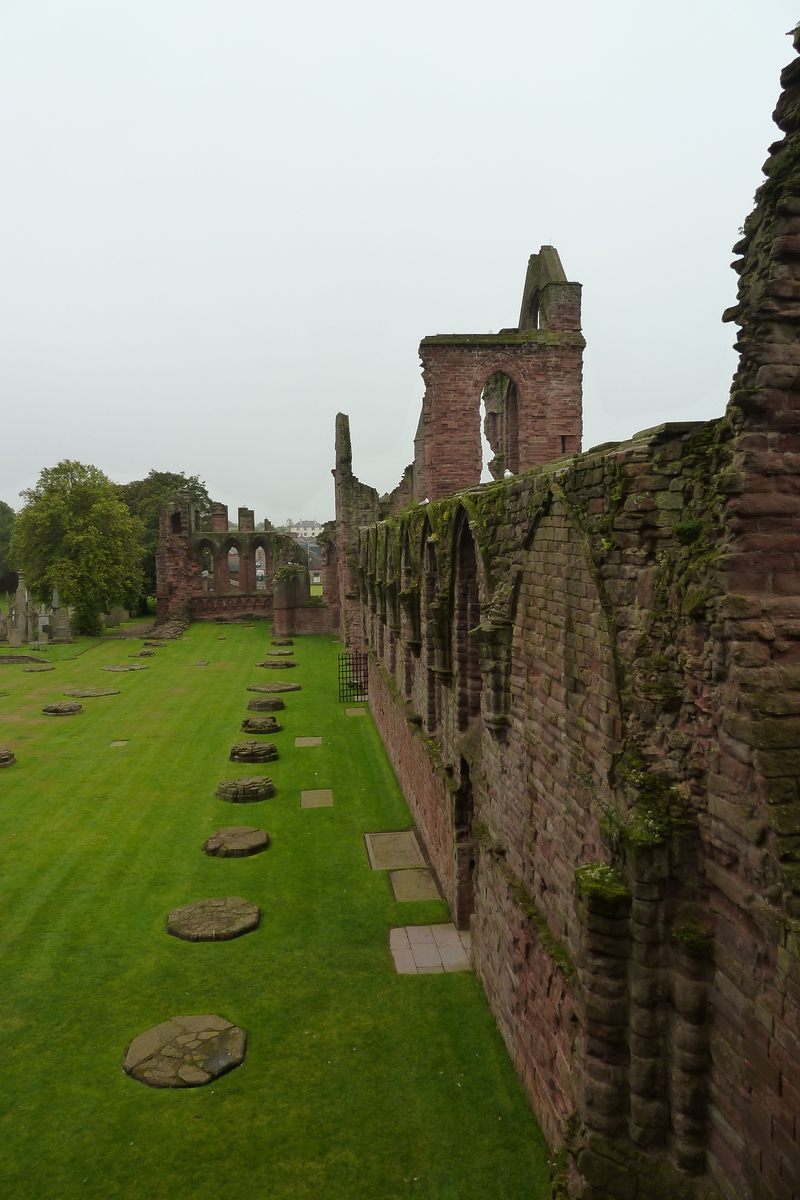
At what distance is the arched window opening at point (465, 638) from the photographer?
971 cm

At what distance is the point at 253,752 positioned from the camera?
1798cm

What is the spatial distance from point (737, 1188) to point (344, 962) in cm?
611

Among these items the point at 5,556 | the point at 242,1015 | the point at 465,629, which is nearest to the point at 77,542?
the point at 5,556

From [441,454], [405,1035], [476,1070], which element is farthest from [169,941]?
[441,454]

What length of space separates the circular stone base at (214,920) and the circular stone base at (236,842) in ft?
5.29

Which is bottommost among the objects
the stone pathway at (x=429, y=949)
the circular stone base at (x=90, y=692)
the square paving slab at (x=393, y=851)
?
the stone pathway at (x=429, y=949)

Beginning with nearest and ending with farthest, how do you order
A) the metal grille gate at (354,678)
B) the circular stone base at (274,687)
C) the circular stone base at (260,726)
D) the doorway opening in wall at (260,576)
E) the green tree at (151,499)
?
the circular stone base at (260,726) < the metal grille gate at (354,678) < the circular stone base at (274,687) < the doorway opening in wall at (260,576) < the green tree at (151,499)

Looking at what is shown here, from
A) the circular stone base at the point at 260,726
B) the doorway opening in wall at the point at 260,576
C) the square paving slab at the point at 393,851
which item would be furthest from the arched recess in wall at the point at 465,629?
the doorway opening in wall at the point at 260,576

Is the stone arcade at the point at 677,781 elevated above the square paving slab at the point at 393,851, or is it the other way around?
the stone arcade at the point at 677,781

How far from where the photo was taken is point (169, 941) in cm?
1002

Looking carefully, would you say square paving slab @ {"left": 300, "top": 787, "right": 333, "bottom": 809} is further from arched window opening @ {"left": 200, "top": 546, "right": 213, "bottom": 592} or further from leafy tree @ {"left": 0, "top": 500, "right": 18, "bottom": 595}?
leafy tree @ {"left": 0, "top": 500, "right": 18, "bottom": 595}

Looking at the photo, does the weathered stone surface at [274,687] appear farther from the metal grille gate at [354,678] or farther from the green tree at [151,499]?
the green tree at [151,499]

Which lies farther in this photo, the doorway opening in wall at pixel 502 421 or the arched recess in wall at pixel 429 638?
the doorway opening in wall at pixel 502 421

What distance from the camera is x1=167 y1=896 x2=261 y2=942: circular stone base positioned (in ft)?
33.0
